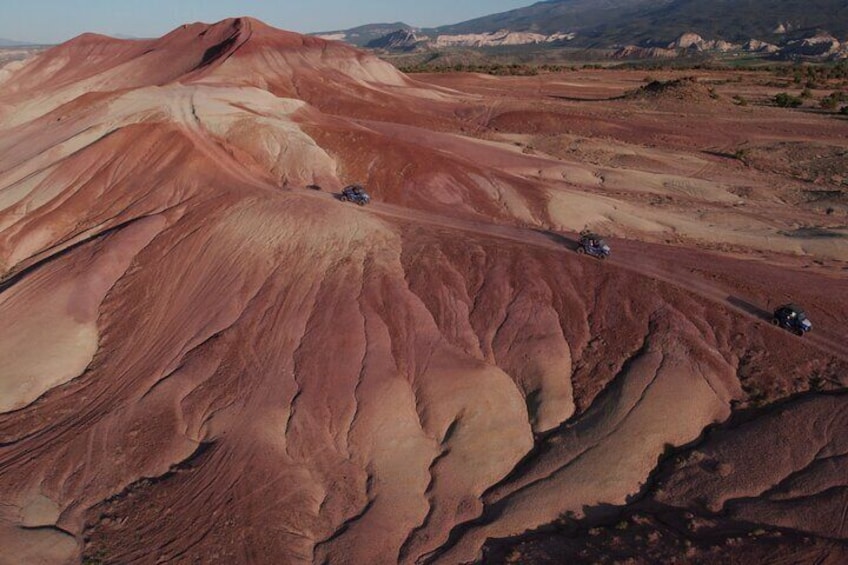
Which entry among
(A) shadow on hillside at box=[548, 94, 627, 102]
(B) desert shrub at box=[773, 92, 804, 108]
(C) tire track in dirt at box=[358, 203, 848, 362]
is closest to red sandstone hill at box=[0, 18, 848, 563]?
(C) tire track in dirt at box=[358, 203, 848, 362]

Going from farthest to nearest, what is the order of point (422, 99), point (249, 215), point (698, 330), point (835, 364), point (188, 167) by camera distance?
point (422, 99)
point (188, 167)
point (249, 215)
point (698, 330)
point (835, 364)

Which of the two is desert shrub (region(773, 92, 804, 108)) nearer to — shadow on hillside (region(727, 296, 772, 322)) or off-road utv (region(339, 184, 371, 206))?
shadow on hillside (region(727, 296, 772, 322))

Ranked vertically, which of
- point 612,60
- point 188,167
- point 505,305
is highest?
point 612,60

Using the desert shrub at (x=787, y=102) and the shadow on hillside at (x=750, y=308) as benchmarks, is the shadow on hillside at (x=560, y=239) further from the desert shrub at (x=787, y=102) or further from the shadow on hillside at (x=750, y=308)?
the desert shrub at (x=787, y=102)

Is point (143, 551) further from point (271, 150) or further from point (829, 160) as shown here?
point (829, 160)

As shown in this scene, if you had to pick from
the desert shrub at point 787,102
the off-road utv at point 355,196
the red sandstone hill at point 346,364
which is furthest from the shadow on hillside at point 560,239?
the desert shrub at point 787,102

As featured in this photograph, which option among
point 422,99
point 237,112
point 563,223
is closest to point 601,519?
point 563,223

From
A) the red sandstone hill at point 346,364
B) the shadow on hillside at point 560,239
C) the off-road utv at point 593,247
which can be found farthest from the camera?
the shadow on hillside at point 560,239
